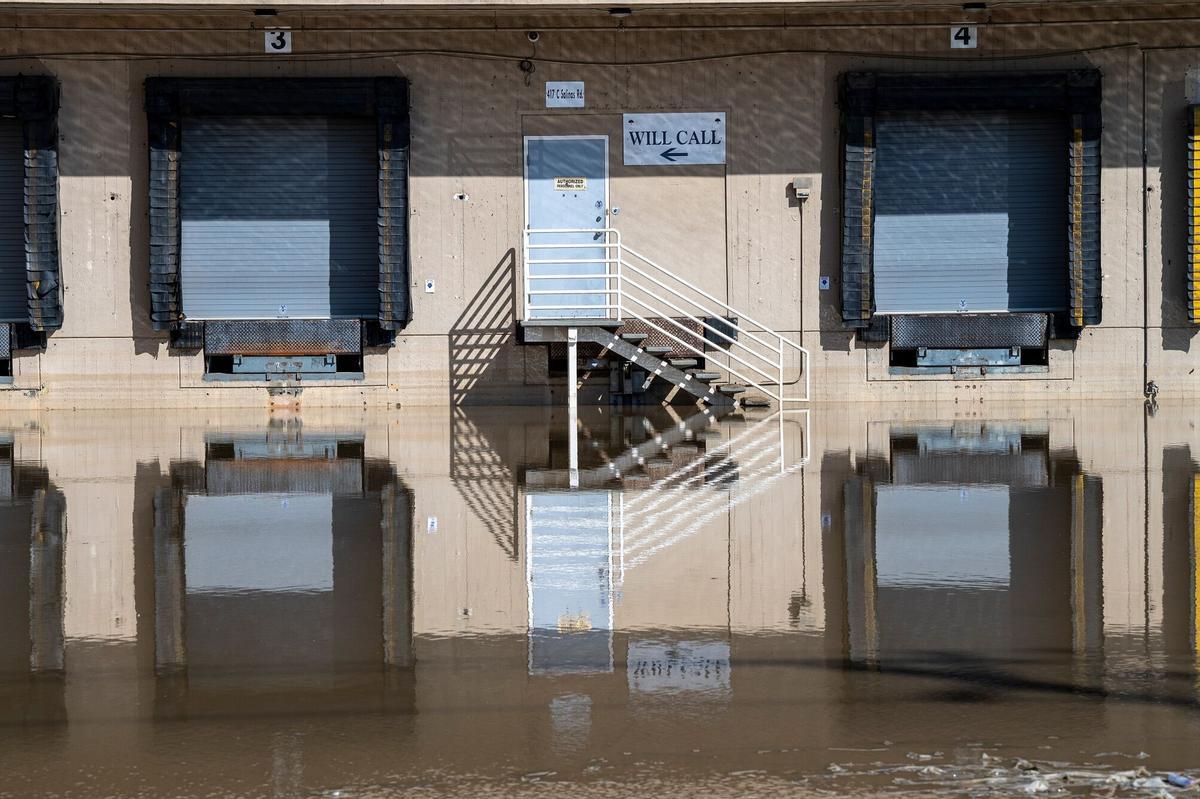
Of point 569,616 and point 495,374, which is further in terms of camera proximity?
point 495,374

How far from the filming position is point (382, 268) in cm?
1864

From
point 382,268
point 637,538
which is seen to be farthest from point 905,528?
point 382,268

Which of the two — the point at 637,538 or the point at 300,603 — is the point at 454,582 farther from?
the point at 637,538

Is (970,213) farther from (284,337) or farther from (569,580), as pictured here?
(569,580)

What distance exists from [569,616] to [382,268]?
12.7m

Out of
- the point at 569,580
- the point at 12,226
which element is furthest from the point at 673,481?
the point at 12,226

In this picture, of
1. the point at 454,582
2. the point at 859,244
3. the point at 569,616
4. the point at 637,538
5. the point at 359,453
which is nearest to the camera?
the point at 569,616

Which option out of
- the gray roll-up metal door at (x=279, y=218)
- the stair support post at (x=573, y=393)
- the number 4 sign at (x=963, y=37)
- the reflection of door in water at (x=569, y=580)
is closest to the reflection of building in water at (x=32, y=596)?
the reflection of door in water at (x=569, y=580)

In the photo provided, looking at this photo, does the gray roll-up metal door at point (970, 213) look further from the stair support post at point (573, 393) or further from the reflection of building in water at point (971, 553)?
the reflection of building in water at point (971, 553)

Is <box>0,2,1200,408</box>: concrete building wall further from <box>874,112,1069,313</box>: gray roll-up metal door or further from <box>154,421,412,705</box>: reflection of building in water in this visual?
<box>154,421,412,705</box>: reflection of building in water

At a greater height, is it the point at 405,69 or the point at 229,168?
the point at 405,69

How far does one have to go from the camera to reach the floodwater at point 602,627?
14.8 ft

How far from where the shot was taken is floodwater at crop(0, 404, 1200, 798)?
178 inches

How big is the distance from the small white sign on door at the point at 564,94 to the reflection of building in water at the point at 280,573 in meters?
7.68
